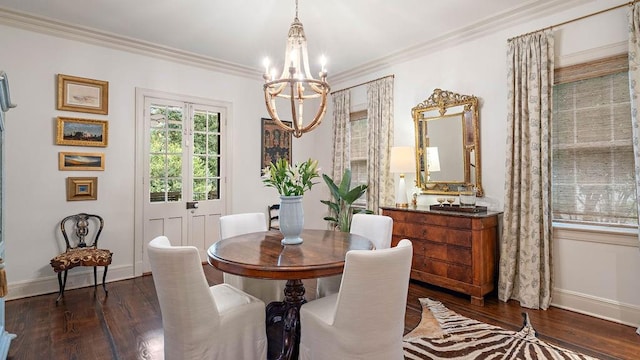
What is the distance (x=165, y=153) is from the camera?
4.45 meters

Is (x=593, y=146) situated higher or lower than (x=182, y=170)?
higher

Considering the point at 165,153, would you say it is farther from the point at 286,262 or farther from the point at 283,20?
the point at 286,262

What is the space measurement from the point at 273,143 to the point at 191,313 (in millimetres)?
3914

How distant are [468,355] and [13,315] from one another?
3.89 metres

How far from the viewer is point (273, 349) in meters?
2.44

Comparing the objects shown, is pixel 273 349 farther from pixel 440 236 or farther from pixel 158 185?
pixel 158 185

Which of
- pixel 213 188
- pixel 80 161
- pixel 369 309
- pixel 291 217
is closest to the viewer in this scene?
pixel 369 309

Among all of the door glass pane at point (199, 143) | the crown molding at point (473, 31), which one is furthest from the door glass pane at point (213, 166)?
the crown molding at point (473, 31)

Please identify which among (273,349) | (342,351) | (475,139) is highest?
(475,139)

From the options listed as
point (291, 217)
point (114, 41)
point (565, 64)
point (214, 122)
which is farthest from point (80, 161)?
point (565, 64)

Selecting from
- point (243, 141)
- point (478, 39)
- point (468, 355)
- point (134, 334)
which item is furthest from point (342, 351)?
point (243, 141)

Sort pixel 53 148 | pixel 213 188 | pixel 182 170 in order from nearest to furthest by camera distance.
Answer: pixel 53 148 → pixel 182 170 → pixel 213 188

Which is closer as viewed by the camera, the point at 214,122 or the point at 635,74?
the point at 635,74

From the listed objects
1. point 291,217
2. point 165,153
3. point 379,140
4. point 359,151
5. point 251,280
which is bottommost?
point 251,280
